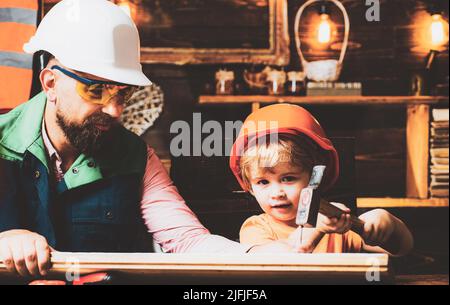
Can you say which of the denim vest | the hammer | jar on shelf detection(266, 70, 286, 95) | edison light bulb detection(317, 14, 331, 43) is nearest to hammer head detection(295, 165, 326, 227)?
the hammer

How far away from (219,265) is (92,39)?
1115mm

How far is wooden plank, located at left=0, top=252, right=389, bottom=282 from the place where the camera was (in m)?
2.68

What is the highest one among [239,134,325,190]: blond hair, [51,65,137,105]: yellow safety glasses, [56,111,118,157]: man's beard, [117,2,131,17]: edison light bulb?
[117,2,131,17]: edison light bulb

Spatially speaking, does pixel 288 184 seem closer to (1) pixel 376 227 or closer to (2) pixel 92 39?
(1) pixel 376 227

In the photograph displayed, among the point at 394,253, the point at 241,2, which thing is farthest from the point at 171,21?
the point at 394,253

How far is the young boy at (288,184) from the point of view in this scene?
2.84 meters

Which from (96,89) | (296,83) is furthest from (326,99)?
(96,89)

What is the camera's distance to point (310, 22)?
3.38 meters

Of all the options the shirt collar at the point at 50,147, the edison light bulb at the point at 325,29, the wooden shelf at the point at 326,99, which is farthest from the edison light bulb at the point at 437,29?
the shirt collar at the point at 50,147

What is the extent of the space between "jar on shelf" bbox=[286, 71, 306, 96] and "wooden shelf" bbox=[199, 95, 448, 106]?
0.27ft

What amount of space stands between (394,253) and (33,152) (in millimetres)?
1694

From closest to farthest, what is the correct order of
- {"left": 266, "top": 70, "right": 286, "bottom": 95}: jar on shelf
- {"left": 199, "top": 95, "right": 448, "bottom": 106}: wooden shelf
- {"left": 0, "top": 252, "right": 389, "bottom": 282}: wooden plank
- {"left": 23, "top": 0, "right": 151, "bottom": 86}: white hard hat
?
{"left": 0, "top": 252, "right": 389, "bottom": 282}: wooden plank < {"left": 23, "top": 0, "right": 151, "bottom": 86}: white hard hat < {"left": 199, "top": 95, "right": 448, "bottom": 106}: wooden shelf < {"left": 266, "top": 70, "right": 286, "bottom": 95}: jar on shelf

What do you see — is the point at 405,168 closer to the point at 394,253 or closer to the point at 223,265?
the point at 394,253

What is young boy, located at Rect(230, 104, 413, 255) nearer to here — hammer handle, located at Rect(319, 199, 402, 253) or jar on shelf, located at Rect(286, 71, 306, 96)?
hammer handle, located at Rect(319, 199, 402, 253)
